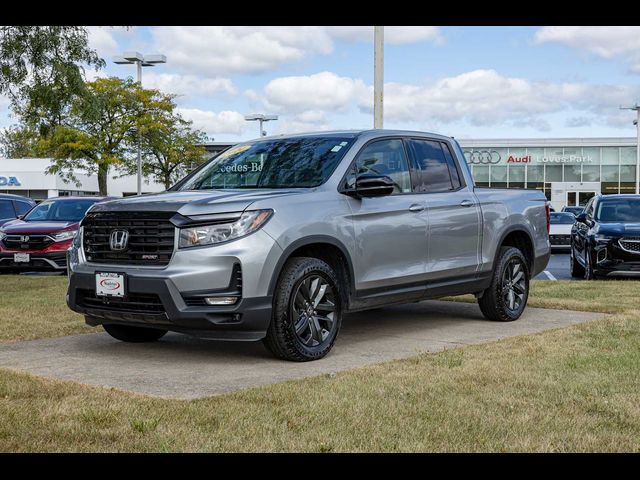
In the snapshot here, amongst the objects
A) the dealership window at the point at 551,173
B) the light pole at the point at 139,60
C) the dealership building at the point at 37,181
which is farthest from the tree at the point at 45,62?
the dealership window at the point at 551,173

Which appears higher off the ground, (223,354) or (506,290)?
(506,290)

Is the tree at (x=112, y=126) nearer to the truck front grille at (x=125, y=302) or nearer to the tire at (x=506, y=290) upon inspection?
the tire at (x=506, y=290)

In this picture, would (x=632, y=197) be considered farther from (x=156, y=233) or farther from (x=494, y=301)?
(x=156, y=233)

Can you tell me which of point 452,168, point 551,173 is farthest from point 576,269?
point 551,173

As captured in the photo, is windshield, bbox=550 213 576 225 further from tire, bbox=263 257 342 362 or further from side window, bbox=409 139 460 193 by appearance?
tire, bbox=263 257 342 362

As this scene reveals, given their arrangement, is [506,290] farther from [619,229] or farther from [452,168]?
[619,229]

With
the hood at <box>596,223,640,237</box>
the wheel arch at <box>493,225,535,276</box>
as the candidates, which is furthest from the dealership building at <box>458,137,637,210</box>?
the wheel arch at <box>493,225,535,276</box>

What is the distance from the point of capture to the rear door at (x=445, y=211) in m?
8.20

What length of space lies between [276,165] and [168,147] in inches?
1509

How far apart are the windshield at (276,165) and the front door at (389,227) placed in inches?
10.1

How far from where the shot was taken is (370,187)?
7.29 metres

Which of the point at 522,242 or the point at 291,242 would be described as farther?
the point at 522,242
